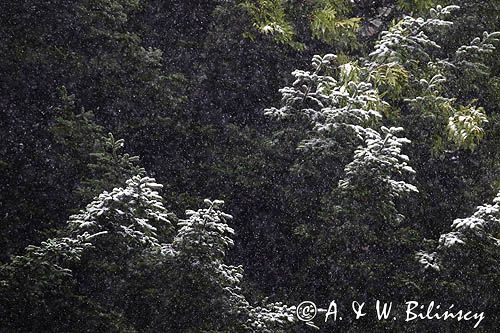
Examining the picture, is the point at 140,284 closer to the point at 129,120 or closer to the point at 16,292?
the point at 16,292

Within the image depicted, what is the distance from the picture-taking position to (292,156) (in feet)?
31.0

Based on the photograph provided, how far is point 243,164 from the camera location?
10219 millimetres

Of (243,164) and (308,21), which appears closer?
(243,164)

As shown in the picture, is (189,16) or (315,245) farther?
(189,16)

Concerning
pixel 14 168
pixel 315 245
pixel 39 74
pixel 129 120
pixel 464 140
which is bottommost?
pixel 315 245

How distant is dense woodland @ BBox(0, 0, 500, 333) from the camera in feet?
24.1

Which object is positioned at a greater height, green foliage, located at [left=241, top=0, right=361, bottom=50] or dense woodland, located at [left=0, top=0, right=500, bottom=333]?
green foliage, located at [left=241, top=0, right=361, bottom=50]

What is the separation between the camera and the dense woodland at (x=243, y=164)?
7336 millimetres

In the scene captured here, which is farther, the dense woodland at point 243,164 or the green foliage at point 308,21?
the green foliage at point 308,21

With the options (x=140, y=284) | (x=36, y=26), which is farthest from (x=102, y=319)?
(x=36, y=26)

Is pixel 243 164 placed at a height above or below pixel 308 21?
below

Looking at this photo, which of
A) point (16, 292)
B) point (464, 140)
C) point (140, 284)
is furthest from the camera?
point (464, 140)

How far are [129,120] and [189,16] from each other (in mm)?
2355

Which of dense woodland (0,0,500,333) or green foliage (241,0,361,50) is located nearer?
dense woodland (0,0,500,333)
